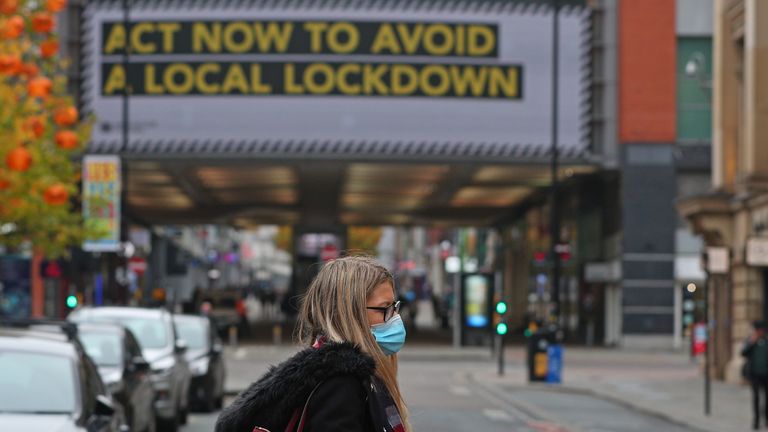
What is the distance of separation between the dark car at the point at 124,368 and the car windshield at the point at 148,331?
3.10m

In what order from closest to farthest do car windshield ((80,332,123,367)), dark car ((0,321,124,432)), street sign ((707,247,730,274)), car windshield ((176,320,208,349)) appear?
1. dark car ((0,321,124,432))
2. car windshield ((80,332,123,367))
3. car windshield ((176,320,208,349))
4. street sign ((707,247,730,274))

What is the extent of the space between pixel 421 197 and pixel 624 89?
14.9 metres

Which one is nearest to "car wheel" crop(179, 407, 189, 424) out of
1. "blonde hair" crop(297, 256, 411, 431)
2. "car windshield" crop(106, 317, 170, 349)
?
"car windshield" crop(106, 317, 170, 349)

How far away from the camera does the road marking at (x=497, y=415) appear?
79.8ft

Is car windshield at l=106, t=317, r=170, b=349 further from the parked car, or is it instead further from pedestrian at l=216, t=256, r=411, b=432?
pedestrian at l=216, t=256, r=411, b=432

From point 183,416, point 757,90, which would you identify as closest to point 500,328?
point 757,90

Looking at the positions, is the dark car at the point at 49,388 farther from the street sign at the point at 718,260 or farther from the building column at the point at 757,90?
the building column at the point at 757,90

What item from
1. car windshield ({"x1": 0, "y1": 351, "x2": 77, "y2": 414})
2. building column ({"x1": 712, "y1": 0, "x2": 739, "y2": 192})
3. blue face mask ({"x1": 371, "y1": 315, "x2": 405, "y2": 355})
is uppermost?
building column ({"x1": 712, "y1": 0, "x2": 739, "y2": 192})

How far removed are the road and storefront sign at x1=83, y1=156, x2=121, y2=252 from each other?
13.7ft

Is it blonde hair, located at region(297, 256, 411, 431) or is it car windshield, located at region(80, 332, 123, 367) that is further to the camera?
car windshield, located at region(80, 332, 123, 367)

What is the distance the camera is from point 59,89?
1478 inches

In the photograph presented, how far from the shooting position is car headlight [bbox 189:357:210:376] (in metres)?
24.0

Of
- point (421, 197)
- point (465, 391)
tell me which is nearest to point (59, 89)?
point (465, 391)

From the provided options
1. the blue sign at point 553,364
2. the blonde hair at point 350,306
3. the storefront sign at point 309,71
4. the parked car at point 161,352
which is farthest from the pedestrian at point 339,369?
the storefront sign at point 309,71
